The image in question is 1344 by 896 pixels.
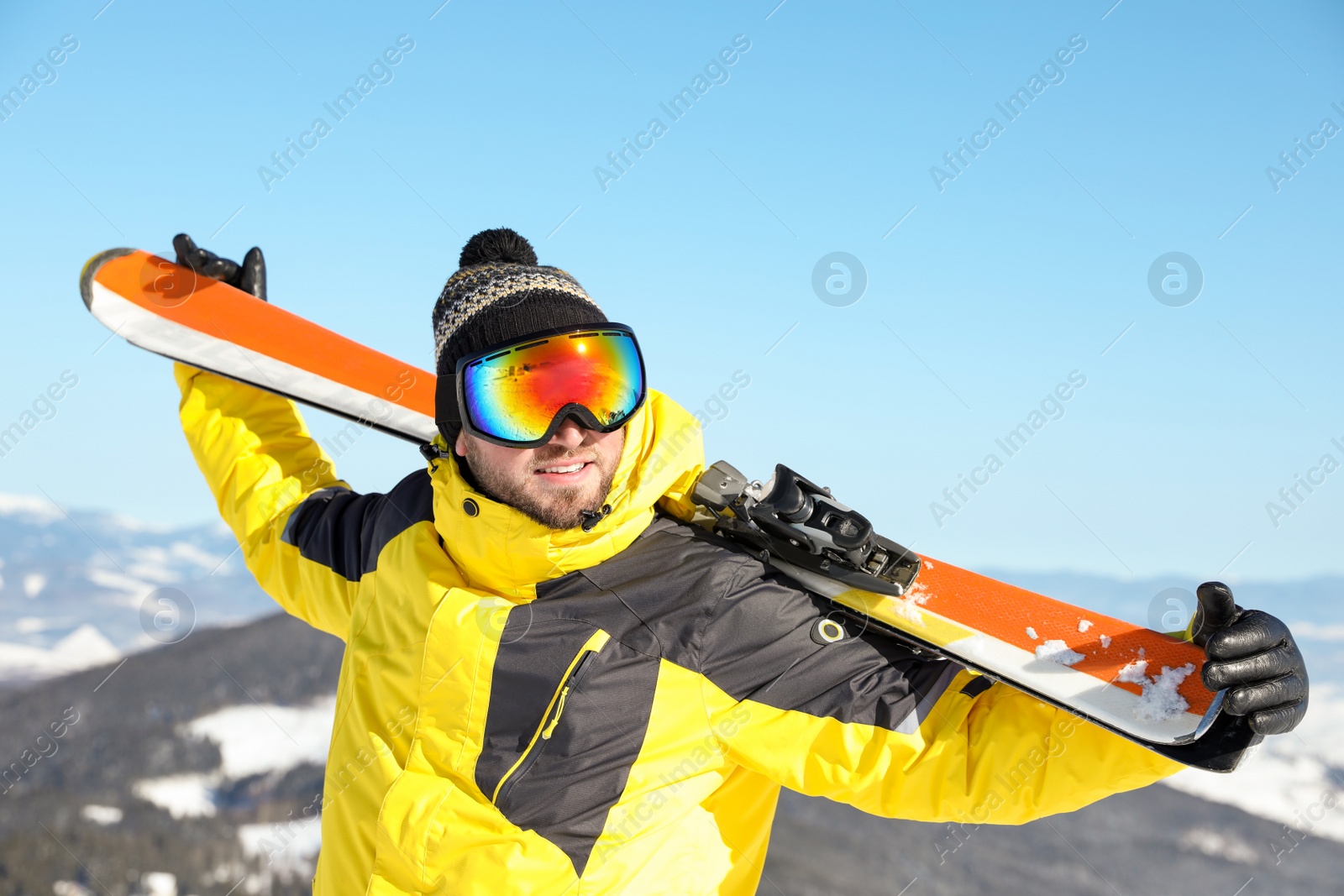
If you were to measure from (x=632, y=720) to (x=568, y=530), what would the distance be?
47 cm

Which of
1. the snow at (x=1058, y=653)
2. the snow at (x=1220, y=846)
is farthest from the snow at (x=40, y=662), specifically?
the snow at (x=1220, y=846)

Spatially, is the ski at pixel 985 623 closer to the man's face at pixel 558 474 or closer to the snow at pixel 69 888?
the man's face at pixel 558 474

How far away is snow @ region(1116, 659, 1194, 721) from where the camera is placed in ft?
5.41

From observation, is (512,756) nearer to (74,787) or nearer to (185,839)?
(185,839)

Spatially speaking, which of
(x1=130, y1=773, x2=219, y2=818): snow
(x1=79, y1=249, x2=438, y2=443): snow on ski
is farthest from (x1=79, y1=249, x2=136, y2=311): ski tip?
(x1=130, y1=773, x2=219, y2=818): snow

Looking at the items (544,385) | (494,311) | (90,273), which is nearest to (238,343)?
(90,273)

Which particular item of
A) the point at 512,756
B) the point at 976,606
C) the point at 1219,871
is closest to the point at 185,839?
the point at 512,756

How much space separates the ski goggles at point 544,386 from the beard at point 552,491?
0.20ft

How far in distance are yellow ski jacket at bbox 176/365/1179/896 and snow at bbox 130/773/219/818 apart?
796 cm

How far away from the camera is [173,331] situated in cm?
304

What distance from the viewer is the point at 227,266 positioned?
Answer: 3199 mm

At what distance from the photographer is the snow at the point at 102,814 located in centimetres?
790

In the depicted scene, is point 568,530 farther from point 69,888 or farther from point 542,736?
point 69,888

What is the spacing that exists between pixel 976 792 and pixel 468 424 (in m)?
1.44
